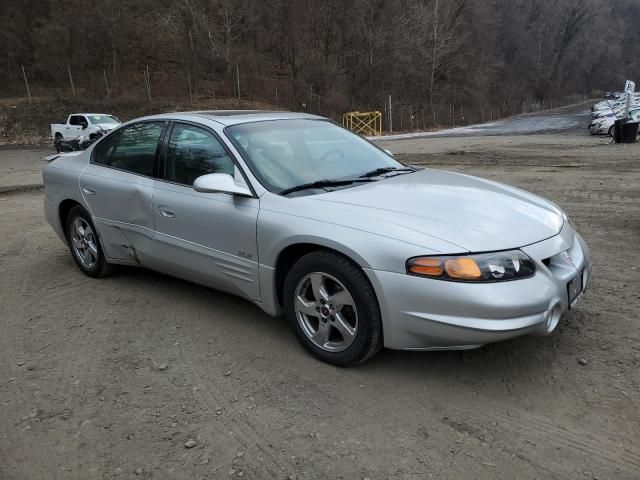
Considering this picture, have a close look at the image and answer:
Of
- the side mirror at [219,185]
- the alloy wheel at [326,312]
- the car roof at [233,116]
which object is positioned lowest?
the alloy wheel at [326,312]

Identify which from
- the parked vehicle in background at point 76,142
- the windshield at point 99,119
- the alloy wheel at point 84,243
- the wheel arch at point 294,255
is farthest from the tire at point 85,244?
the windshield at point 99,119

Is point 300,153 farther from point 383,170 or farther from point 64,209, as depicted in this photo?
point 64,209

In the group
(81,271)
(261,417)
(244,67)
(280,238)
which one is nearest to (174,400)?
(261,417)

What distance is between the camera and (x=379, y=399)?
294 cm

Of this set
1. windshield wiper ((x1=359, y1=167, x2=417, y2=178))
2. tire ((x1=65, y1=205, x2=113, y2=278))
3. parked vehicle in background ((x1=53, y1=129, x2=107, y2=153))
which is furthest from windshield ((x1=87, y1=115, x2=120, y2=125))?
windshield wiper ((x1=359, y1=167, x2=417, y2=178))

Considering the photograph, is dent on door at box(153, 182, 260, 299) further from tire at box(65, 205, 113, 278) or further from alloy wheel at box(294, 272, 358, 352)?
tire at box(65, 205, 113, 278)

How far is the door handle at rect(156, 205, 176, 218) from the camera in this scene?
3.99 m

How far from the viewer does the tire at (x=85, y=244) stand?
4.88 metres

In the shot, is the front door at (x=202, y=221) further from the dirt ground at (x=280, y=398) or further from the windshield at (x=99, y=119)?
the windshield at (x=99, y=119)

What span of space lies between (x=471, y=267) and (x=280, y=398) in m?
1.26

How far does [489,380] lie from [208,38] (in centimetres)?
4523

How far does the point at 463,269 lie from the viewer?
9.07ft

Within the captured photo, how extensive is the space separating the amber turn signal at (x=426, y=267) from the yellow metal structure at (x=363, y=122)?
3402 centimetres

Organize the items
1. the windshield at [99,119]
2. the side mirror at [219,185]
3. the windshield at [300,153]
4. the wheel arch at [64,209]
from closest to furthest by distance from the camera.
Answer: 1. the side mirror at [219,185]
2. the windshield at [300,153]
3. the wheel arch at [64,209]
4. the windshield at [99,119]
